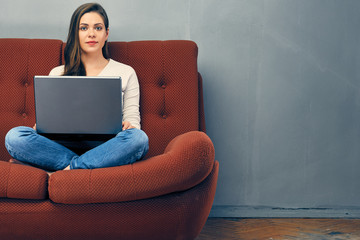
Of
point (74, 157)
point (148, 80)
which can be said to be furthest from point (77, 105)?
point (148, 80)

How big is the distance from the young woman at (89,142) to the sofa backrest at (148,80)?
67 mm

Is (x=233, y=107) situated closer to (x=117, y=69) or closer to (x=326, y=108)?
(x=326, y=108)

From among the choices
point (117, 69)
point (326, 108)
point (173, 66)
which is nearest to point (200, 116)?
point (173, 66)

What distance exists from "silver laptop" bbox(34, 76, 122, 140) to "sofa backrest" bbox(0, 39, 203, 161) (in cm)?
42

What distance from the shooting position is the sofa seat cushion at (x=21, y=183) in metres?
1.11

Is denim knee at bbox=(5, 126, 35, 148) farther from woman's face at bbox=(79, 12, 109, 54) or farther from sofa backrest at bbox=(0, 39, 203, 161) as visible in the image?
woman's face at bbox=(79, 12, 109, 54)

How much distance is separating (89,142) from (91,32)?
0.57 m

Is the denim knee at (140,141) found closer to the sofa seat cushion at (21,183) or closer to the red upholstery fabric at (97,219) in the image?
the red upholstery fabric at (97,219)

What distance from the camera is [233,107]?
1992mm

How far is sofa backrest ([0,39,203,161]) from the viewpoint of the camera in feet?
5.37

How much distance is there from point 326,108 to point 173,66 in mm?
918

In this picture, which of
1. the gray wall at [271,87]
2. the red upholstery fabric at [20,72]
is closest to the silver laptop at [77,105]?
the red upholstery fabric at [20,72]

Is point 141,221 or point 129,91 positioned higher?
point 129,91

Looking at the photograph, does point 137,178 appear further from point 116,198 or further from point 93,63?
point 93,63
